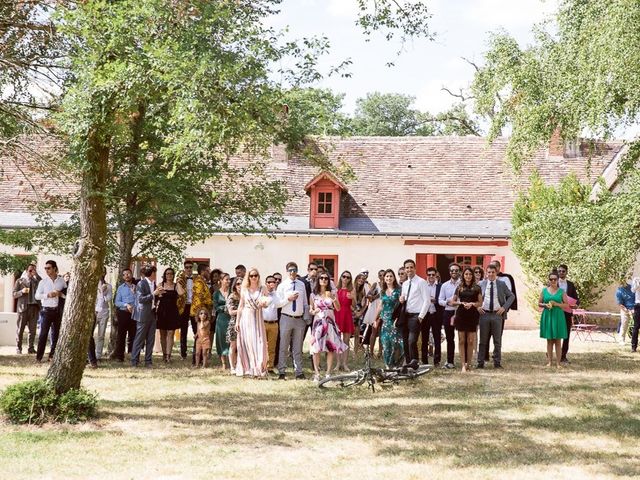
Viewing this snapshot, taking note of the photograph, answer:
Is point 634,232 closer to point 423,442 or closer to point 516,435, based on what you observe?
point 516,435

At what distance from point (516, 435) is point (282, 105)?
4.37 meters

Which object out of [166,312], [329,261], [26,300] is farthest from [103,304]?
[329,261]

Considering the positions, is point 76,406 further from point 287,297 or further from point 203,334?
point 203,334

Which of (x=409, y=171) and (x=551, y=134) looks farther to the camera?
(x=409, y=171)

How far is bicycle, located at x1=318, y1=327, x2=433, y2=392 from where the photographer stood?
1322 centimetres

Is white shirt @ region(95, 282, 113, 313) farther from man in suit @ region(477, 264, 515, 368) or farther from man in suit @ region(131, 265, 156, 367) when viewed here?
man in suit @ region(477, 264, 515, 368)

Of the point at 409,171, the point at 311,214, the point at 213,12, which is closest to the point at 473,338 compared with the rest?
the point at 213,12

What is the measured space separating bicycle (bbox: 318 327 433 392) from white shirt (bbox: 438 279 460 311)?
229 centimetres

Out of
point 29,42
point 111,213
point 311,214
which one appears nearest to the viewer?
point 29,42

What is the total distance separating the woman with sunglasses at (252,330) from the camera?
14.8 meters

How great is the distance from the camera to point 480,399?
1249 cm

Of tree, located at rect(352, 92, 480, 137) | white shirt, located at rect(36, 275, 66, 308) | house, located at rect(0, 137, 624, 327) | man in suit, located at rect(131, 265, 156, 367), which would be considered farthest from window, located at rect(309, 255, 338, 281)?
tree, located at rect(352, 92, 480, 137)

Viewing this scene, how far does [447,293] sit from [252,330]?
3530mm

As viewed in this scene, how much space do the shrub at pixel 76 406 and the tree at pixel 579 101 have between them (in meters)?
8.32
